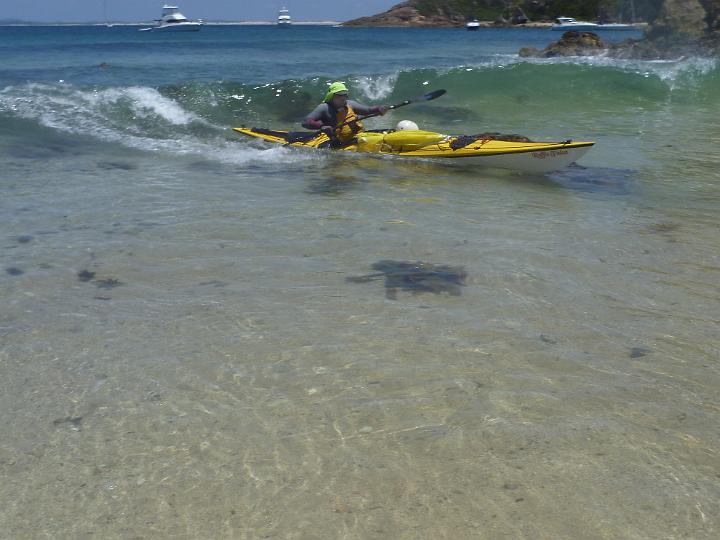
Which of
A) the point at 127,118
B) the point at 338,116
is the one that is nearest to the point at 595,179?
the point at 338,116

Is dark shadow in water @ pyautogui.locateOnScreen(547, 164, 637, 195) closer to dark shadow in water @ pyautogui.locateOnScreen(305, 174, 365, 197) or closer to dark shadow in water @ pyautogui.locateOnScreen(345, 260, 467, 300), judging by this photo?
dark shadow in water @ pyautogui.locateOnScreen(305, 174, 365, 197)

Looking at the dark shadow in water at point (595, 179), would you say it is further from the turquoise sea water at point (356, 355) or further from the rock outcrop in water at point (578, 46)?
the rock outcrop in water at point (578, 46)

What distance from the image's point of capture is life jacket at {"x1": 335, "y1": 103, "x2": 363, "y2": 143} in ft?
33.0

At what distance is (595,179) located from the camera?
339 inches

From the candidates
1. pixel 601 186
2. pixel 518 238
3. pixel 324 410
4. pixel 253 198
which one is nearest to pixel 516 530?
pixel 324 410

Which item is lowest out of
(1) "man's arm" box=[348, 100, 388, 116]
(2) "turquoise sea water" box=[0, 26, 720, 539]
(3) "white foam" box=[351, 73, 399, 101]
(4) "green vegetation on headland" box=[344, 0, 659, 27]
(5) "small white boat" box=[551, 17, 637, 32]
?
(3) "white foam" box=[351, 73, 399, 101]

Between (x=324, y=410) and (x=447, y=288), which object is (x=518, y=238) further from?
(x=324, y=410)

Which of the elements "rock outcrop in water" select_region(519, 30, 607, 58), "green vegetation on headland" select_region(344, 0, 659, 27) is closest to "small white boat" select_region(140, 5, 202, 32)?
"green vegetation on headland" select_region(344, 0, 659, 27)

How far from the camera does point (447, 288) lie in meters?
4.89

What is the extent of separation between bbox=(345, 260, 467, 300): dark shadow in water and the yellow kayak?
3.79 metres

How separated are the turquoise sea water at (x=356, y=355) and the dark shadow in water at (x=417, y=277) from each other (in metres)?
0.04

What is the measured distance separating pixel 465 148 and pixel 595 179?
1.56 metres

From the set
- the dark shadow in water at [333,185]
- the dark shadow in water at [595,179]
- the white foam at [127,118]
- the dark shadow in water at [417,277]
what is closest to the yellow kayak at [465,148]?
the dark shadow in water at [595,179]

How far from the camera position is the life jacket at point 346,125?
10.1 meters
